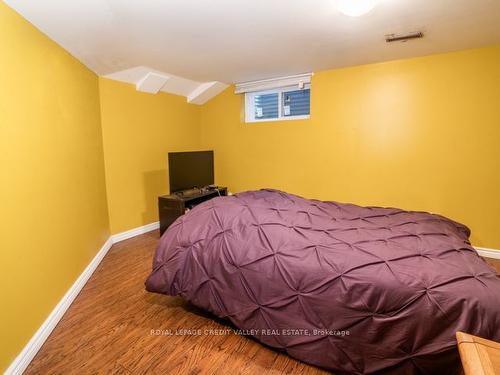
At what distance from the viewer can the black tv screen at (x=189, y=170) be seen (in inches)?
134

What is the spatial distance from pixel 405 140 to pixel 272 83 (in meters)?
1.85

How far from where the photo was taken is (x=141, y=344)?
1702 millimetres

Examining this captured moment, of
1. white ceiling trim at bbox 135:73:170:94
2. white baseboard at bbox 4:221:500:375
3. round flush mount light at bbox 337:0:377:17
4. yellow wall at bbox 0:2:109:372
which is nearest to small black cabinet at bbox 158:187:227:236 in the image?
white baseboard at bbox 4:221:500:375

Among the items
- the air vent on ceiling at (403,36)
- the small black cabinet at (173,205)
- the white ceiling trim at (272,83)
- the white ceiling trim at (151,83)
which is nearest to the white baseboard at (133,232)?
the small black cabinet at (173,205)

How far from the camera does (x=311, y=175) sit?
12.2 feet

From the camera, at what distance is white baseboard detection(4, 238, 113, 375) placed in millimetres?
1484

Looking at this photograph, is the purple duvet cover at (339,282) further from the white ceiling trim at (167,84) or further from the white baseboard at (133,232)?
the white ceiling trim at (167,84)

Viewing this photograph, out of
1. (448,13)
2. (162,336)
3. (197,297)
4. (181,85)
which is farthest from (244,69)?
(162,336)

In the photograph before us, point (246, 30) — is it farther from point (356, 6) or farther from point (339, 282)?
point (339, 282)

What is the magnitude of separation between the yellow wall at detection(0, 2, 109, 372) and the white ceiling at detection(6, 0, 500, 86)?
253mm

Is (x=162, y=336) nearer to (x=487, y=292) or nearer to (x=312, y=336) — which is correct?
(x=312, y=336)

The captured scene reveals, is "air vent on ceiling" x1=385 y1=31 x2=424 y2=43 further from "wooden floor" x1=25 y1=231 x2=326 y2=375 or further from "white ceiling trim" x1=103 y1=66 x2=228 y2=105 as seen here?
"wooden floor" x1=25 y1=231 x2=326 y2=375

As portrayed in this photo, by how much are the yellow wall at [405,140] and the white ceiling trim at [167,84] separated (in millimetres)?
955

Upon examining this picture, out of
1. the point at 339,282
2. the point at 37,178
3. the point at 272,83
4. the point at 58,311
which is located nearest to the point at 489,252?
the point at 339,282
